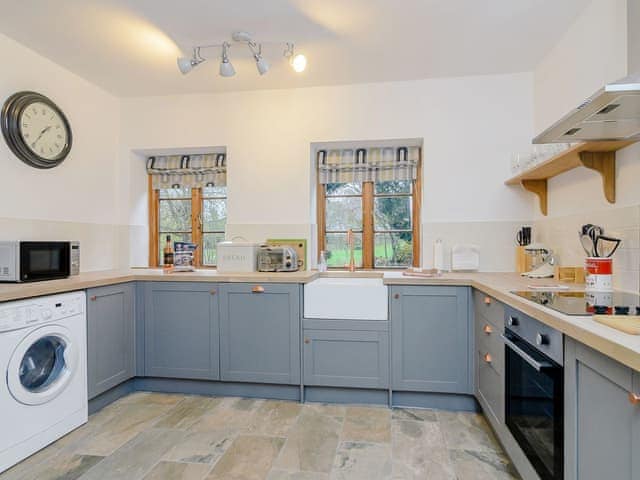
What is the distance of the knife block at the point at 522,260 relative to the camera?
8.91 feet

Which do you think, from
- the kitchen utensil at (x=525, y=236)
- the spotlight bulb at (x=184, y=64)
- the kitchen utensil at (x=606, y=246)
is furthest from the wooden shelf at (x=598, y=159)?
the spotlight bulb at (x=184, y=64)

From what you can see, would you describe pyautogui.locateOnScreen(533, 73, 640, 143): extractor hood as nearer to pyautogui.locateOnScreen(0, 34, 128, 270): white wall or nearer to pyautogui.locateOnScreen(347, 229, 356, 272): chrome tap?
pyautogui.locateOnScreen(347, 229, 356, 272): chrome tap

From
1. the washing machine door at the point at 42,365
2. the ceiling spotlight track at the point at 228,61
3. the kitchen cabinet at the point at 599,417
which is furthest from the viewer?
the ceiling spotlight track at the point at 228,61

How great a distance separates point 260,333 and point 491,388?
1465mm

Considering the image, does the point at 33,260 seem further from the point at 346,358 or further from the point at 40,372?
the point at 346,358

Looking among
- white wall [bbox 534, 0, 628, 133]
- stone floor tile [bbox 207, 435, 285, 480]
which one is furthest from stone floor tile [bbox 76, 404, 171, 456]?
white wall [bbox 534, 0, 628, 133]

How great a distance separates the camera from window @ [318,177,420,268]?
10.8ft

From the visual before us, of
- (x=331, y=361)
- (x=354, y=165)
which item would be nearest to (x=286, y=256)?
(x=331, y=361)

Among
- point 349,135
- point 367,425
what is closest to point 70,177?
point 349,135

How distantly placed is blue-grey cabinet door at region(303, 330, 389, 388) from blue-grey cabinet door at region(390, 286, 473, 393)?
91 mm

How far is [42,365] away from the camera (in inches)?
82.4

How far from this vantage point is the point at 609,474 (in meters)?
0.98

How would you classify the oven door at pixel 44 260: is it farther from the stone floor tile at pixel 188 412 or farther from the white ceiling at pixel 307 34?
the white ceiling at pixel 307 34

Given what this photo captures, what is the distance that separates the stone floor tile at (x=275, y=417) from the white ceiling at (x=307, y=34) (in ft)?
7.86
